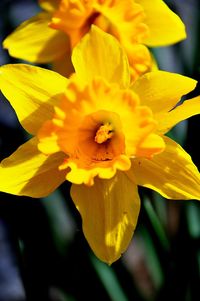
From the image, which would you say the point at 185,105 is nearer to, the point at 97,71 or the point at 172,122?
the point at 172,122

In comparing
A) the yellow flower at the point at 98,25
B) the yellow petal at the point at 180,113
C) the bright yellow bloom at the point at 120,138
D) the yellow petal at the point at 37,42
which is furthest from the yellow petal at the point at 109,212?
the yellow petal at the point at 37,42

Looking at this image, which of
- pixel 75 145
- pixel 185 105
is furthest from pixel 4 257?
pixel 185 105

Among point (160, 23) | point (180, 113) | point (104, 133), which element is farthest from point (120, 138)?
point (160, 23)

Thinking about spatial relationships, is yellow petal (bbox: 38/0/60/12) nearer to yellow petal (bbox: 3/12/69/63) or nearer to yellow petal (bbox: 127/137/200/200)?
yellow petal (bbox: 3/12/69/63)

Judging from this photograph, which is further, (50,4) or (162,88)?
(50,4)

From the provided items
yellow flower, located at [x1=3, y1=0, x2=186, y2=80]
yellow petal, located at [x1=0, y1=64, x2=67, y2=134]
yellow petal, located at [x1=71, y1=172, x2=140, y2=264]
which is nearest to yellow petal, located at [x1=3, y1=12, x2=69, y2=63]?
yellow flower, located at [x1=3, y1=0, x2=186, y2=80]

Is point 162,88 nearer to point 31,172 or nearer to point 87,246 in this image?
point 31,172
